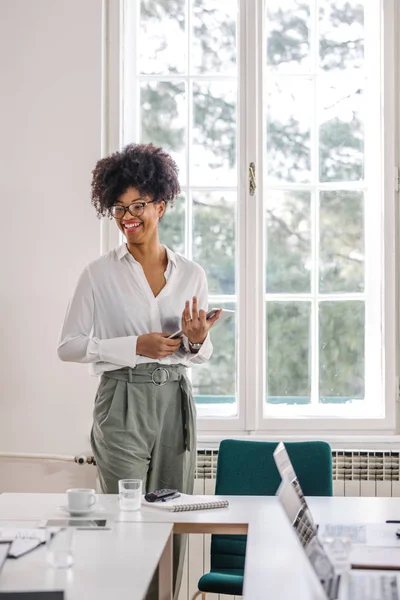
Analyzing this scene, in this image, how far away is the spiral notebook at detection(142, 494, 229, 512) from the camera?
2658 mm

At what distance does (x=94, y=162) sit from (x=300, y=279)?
1140mm

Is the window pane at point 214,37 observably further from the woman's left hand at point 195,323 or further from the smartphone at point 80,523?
the smartphone at point 80,523

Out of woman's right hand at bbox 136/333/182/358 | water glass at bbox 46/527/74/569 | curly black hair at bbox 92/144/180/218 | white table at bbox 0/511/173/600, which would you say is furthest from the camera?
curly black hair at bbox 92/144/180/218

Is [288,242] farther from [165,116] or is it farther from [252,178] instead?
[165,116]

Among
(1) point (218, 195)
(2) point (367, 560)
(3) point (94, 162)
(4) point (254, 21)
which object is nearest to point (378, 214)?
(1) point (218, 195)

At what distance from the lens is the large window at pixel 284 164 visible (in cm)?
432

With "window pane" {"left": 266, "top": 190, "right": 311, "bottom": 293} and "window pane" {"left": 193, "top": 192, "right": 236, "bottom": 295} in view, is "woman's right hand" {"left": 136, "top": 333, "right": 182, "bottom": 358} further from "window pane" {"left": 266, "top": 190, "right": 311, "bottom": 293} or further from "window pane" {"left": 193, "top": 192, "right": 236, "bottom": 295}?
"window pane" {"left": 266, "top": 190, "right": 311, "bottom": 293}

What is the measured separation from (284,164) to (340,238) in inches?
17.9

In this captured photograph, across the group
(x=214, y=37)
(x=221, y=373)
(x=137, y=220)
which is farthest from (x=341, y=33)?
(x=221, y=373)

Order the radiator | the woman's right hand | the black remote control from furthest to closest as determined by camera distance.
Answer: the radiator, the woman's right hand, the black remote control

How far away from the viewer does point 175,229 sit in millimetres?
4359

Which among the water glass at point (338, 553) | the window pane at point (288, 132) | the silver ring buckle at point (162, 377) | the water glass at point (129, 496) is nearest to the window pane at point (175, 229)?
the window pane at point (288, 132)

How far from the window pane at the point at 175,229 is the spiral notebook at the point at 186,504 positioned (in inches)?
71.6

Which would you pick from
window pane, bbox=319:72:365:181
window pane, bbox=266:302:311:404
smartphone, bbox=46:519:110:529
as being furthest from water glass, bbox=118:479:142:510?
window pane, bbox=319:72:365:181
